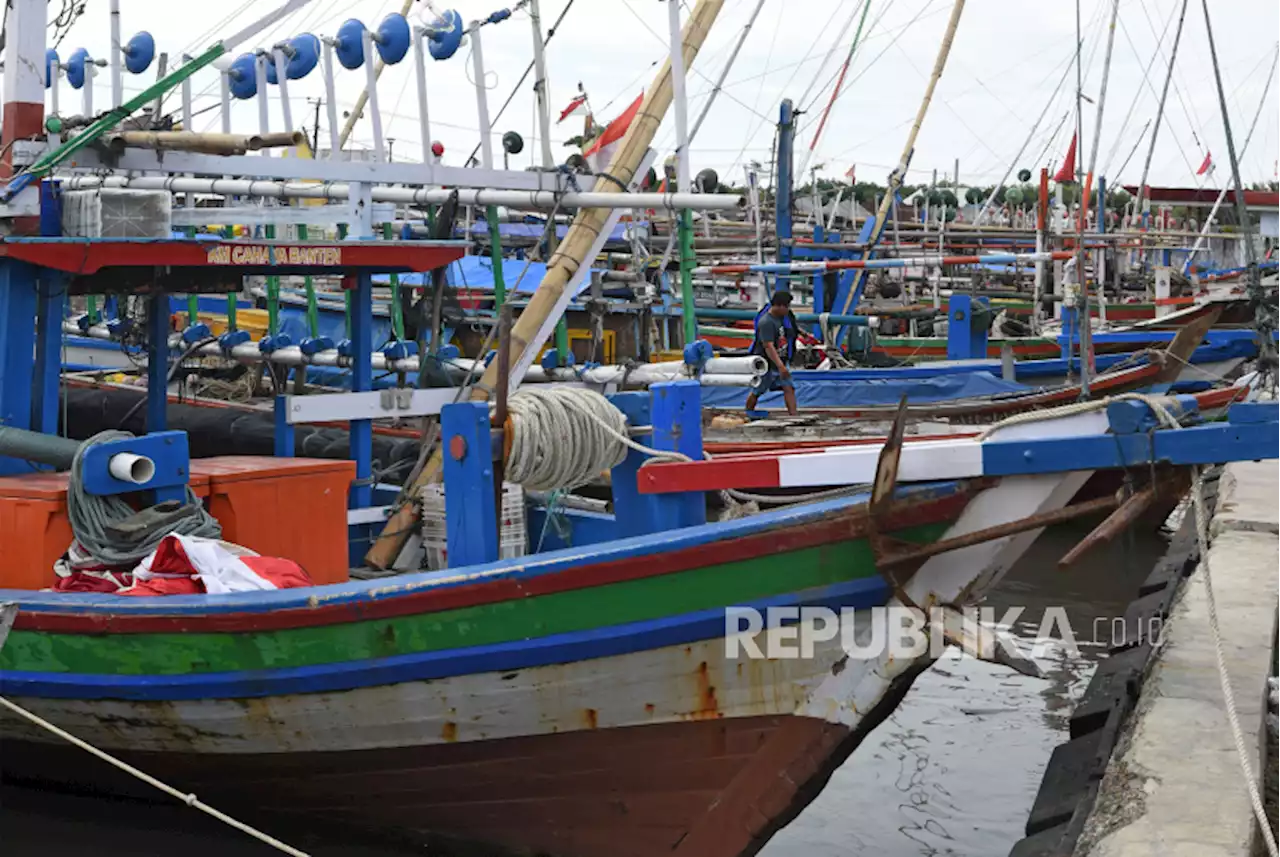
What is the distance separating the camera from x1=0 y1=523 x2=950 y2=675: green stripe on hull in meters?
5.00

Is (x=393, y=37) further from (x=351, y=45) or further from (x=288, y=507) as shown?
(x=288, y=507)

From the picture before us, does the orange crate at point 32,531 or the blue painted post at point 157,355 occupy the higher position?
the blue painted post at point 157,355

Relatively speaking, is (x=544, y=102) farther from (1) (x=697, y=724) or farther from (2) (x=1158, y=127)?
(2) (x=1158, y=127)

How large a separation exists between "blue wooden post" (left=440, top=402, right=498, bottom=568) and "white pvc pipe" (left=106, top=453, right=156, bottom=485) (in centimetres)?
126

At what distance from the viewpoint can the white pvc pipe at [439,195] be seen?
7184 mm

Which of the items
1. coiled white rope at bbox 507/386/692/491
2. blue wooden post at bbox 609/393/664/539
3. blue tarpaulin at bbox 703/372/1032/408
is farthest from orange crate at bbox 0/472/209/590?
blue tarpaulin at bbox 703/372/1032/408

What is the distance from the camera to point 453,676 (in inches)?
210

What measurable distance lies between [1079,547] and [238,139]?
14.0 ft

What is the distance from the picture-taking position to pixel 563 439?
5.64m

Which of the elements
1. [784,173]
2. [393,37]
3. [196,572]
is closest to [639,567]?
[196,572]

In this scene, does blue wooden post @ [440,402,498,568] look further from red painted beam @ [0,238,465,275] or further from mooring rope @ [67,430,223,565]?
red painted beam @ [0,238,465,275]

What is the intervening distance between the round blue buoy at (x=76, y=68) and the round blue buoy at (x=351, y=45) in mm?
3040

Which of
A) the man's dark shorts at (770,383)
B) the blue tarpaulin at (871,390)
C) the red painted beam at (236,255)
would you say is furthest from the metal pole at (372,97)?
the blue tarpaulin at (871,390)

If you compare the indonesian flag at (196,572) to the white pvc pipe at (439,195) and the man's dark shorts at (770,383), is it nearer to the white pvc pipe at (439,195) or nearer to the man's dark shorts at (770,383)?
the white pvc pipe at (439,195)
